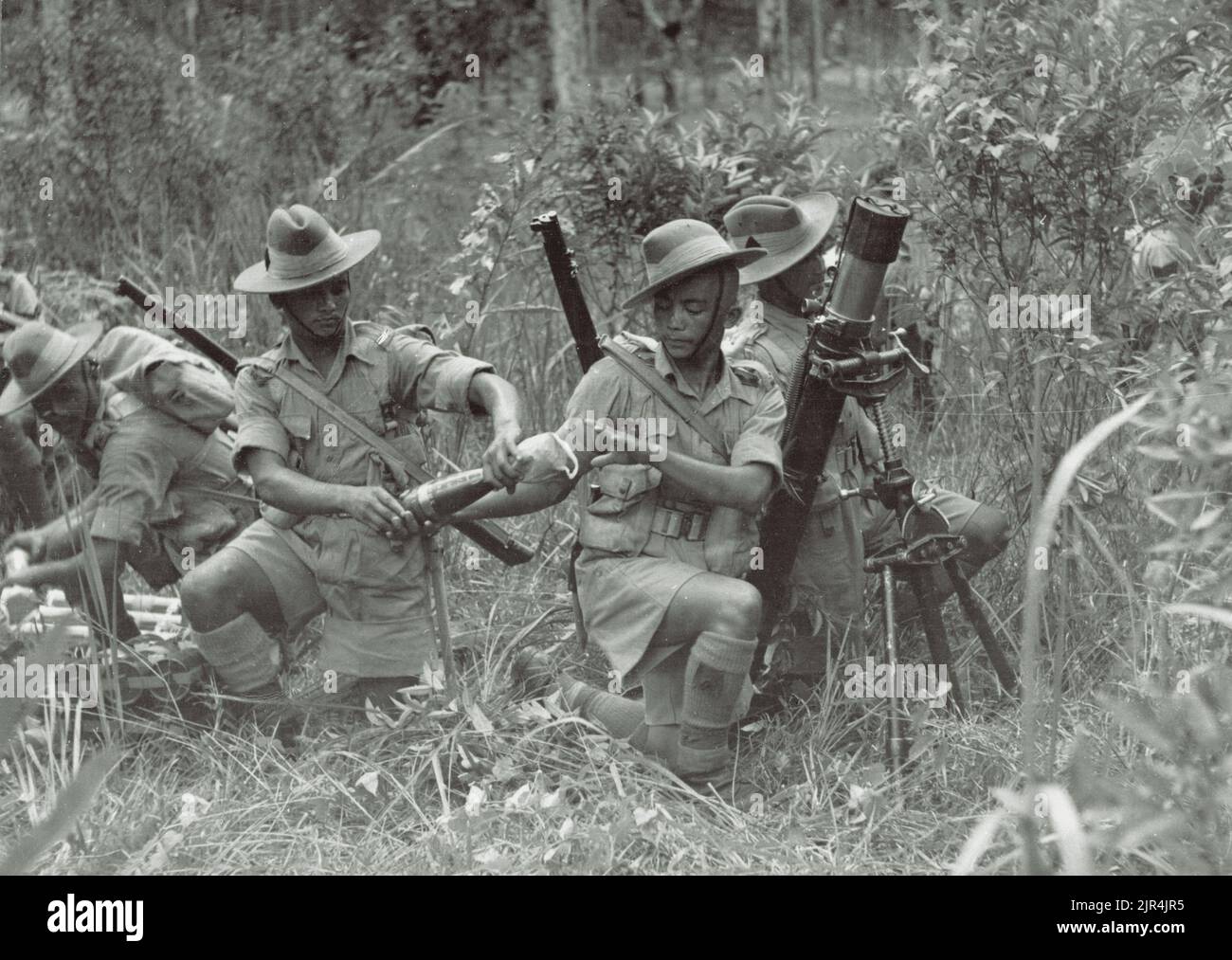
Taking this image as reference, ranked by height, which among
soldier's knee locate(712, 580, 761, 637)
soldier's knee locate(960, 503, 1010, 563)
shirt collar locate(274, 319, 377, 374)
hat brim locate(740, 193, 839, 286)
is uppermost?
hat brim locate(740, 193, 839, 286)

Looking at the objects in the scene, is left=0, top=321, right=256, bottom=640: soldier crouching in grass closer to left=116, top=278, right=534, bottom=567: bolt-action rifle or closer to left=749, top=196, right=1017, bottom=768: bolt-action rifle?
left=116, top=278, right=534, bottom=567: bolt-action rifle

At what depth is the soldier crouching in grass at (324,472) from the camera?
4.75 metres

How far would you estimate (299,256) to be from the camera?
187 inches

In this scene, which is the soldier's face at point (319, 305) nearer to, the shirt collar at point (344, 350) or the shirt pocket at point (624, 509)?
the shirt collar at point (344, 350)

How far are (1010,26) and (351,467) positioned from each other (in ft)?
9.61

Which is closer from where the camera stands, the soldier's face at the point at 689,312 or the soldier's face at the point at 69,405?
the soldier's face at the point at 689,312

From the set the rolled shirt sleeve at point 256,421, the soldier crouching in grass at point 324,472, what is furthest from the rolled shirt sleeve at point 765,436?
the rolled shirt sleeve at point 256,421

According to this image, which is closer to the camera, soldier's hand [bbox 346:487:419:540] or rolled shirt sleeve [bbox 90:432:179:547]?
soldier's hand [bbox 346:487:419:540]

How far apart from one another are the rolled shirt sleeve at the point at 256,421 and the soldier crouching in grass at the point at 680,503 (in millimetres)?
644

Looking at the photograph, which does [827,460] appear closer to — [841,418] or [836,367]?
[841,418]

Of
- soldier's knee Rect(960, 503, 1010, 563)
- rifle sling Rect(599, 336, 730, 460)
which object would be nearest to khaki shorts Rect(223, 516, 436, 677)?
rifle sling Rect(599, 336, 730, 460)

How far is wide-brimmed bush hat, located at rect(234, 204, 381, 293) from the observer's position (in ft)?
15.4

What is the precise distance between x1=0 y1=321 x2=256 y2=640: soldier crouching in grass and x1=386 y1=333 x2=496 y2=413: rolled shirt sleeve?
2.66ft

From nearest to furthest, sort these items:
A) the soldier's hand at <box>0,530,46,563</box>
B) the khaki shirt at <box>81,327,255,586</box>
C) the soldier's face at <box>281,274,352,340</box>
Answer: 1. the soldier's hand at <box>0,530,46,563</box>
2. the soldier's face at <box>281,274,352,340</box>
3. the khaki shirt at <box>81,327,255,586</box>
